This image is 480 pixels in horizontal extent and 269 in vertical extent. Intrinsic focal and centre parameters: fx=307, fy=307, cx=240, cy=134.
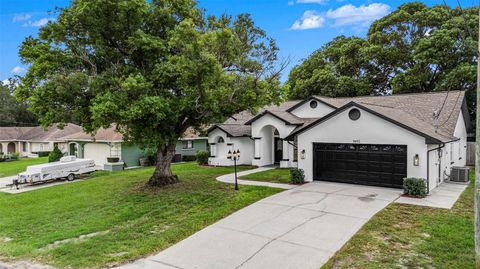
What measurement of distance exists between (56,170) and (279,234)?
16.5 meters

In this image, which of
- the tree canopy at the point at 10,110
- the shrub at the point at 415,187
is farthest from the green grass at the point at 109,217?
the tree canopy at the point at 10,110

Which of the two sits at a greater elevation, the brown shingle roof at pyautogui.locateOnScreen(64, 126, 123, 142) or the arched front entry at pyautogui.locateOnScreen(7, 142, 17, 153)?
the brown shingle roof at pyautogui.locateOnScreen(64, 126, 123, 142)

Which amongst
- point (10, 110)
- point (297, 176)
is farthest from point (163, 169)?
point (10, 110)

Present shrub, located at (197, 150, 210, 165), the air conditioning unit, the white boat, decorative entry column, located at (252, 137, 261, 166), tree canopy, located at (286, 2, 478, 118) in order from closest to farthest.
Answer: the air conditioning unit
the white boat
decorative entry column, located at (252, 137, 261, 166)
shrub, located at (197, 150, 210, 165)
tree canopy, located at (286, 2, 478, 118)

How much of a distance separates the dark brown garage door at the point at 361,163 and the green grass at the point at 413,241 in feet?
10.4

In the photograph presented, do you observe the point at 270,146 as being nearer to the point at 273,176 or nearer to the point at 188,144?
the point at 273,176

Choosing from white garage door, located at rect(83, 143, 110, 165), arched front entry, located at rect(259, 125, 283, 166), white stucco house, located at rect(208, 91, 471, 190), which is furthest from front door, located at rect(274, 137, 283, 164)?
white garage door, located at rect(83, 143, 110, 165)

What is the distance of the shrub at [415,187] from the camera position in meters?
11.6

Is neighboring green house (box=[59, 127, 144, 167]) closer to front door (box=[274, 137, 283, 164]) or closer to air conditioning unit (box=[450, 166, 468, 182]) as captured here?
front door (box=[274, 137, 283, 164])

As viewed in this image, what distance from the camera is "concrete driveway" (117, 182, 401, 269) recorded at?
22.0 feet

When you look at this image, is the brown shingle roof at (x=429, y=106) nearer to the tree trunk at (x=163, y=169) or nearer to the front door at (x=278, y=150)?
the front door at (x=278, y=150)

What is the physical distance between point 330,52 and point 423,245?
31285 millimetres

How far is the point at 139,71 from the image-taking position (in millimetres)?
12859

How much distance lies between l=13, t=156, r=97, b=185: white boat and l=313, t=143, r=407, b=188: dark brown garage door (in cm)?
1524
